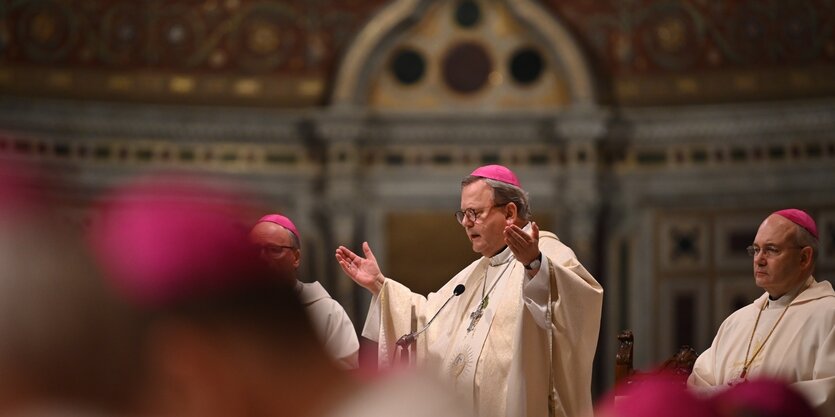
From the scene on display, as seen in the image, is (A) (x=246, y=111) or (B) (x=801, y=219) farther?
(A) (x=246, y=111)

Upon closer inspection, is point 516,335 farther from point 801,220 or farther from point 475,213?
point 801,220

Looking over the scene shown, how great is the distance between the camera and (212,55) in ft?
35.2

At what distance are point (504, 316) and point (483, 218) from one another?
393 millimetres

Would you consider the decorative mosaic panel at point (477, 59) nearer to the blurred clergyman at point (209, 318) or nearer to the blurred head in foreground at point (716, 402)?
the blurred head in foreground at point (716, 402)

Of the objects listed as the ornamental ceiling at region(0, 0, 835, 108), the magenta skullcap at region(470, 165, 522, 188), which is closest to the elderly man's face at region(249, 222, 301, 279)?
the magenta skullcap at region(470, 165, 522, 188)

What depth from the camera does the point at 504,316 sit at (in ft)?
17.7

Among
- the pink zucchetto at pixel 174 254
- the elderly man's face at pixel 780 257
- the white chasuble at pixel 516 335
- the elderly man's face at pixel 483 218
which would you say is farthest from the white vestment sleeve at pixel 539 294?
the pink zucchetto at pixel 174 254

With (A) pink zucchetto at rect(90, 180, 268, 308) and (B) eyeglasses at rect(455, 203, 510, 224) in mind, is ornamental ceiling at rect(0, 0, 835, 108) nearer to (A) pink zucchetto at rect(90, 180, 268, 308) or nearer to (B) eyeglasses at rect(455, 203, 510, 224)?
(B) eyeglasses at rect(455, 203, 510, 224)

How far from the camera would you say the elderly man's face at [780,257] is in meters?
5.52

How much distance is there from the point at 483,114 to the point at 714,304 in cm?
227

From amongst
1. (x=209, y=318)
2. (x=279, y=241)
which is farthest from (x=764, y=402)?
(x=279, y=241)

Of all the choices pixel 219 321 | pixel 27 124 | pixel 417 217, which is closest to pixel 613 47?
pixel 417 217

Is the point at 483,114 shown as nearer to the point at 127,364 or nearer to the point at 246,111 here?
the point at 246,111

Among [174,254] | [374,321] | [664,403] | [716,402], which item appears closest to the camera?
[174,254]
